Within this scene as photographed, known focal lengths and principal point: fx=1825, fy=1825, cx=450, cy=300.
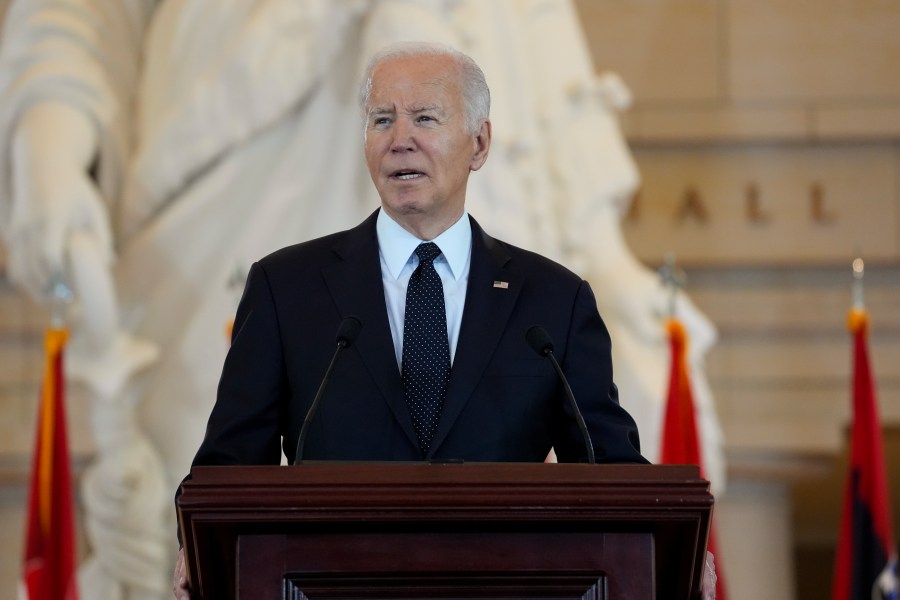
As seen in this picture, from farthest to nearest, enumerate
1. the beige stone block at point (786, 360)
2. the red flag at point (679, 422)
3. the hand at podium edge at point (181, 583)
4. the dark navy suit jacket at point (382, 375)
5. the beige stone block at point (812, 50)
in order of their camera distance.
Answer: the beige stone block at point (812, 50) < the beige stone block at point (786, 360) < the red flag at point (679, 422) < the dark navy suit jacket at point (382, 375) < the hand at podium edge at point (181, 583)

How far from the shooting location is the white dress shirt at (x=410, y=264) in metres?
2.79

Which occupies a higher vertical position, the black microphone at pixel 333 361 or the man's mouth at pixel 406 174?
the man's mouth at pixel 406 174

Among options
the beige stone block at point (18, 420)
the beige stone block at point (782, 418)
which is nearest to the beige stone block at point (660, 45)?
the beige stone block at point (782, 418)

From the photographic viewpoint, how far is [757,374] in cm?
841

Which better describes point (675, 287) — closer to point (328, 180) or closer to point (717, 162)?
point (328, 180)

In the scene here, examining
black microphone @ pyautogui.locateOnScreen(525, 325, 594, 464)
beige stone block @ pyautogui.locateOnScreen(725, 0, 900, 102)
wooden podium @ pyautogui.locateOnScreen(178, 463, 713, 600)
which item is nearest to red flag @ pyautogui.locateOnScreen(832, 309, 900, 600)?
beige stone block @ pyautogui.locateOnScreen(725, 0, 900, 102)

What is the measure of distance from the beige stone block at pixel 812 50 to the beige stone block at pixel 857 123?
0.24 feet

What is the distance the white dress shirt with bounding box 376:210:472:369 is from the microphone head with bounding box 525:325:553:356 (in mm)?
192

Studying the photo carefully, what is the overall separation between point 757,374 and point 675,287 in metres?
2.75

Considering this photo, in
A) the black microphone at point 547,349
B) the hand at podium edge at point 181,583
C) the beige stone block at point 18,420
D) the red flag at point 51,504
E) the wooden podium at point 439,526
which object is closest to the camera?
the wooden podium at point 439,526

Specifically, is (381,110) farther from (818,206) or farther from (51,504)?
(818,206)

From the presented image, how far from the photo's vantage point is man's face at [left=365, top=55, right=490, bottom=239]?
2.69m

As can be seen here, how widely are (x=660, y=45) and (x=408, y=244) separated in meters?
6.04

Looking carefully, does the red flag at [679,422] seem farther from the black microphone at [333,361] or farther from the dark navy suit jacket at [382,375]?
the black microphone at [333,361]
